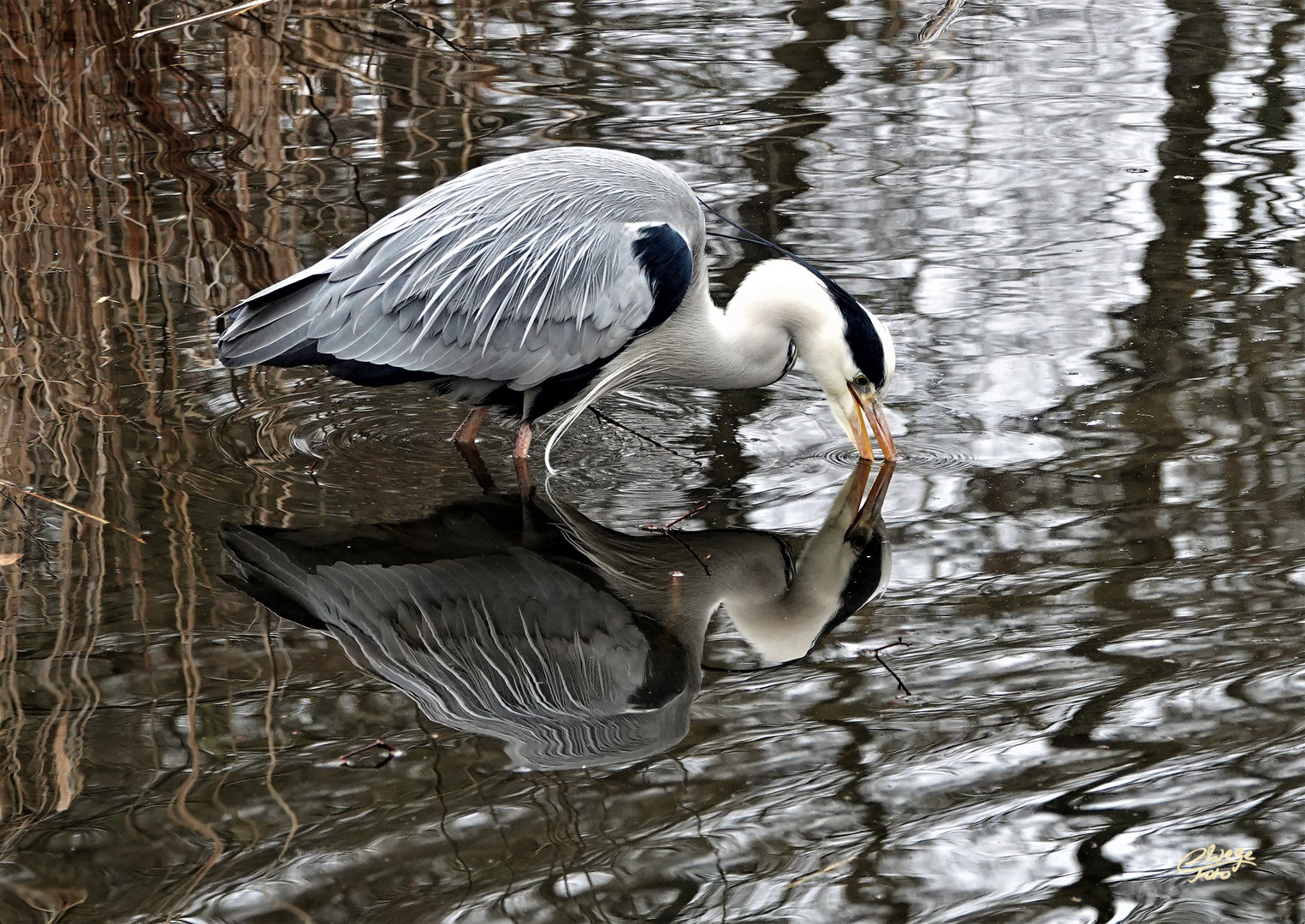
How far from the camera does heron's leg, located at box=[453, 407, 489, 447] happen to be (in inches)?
212

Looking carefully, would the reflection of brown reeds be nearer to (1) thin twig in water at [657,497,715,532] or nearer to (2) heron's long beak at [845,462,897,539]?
(1) thin twig in water at [657,497,715,532]

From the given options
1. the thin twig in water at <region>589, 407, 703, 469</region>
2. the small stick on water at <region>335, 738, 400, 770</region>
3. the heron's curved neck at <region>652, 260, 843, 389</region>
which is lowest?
the thin twig in water at <region>589, 407, 703, 469</region>

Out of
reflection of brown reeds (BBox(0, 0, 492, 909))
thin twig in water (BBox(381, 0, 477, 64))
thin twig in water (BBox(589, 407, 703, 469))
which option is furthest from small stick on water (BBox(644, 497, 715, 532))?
thin twig in water (BBox(381, 0, 477, 64))

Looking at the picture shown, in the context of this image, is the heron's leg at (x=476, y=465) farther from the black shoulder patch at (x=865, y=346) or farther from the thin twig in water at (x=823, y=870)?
the thin twig in water at (x=823, y=870)

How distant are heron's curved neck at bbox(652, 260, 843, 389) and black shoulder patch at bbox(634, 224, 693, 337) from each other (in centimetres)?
18

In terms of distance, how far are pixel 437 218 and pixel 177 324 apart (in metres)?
1.48

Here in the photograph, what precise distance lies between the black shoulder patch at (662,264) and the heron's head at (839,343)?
15.9 inches

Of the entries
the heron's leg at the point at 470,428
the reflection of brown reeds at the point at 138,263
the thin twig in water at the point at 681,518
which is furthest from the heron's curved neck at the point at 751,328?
the reflection of brown reeds at the point at 138,263

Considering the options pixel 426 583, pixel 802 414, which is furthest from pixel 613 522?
pixel 802 414

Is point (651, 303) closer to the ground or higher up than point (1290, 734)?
higher up

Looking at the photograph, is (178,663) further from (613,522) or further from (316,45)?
(316,45)

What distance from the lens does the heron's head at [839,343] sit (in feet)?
16.9

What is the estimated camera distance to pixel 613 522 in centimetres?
466

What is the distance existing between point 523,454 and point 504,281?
1.92ft
